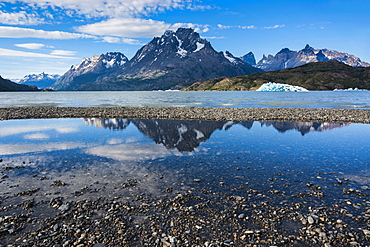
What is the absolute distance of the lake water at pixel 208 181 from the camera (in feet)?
37.1

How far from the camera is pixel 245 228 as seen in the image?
10.8 meters

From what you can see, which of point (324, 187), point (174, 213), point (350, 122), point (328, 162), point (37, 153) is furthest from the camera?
point (350, 122)

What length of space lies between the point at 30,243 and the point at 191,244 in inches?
265

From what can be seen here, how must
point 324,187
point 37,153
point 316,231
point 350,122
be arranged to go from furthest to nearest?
point 350,122
point 37,153
point 324,187
point 316,231

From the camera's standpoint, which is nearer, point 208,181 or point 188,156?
point 208,181

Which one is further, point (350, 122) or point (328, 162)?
point (350, 122)

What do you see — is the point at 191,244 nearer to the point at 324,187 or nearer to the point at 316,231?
the point at 316,231

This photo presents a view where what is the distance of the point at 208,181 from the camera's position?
54.1ft

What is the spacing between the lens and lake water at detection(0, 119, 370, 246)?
11.3m

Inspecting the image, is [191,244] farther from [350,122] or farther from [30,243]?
[350,122]

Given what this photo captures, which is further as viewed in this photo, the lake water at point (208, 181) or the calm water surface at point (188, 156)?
Answer: the calm water surface at point (188, 156)

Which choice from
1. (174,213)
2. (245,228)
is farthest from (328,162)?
(174,213)

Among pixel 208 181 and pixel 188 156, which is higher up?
pixel 188 156

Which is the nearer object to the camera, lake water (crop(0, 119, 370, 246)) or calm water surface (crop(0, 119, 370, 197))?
lake water (crop(0, 119, 370, 246))
